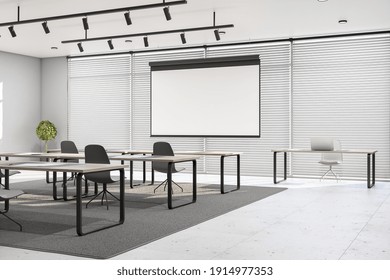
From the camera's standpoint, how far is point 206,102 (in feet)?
34.2

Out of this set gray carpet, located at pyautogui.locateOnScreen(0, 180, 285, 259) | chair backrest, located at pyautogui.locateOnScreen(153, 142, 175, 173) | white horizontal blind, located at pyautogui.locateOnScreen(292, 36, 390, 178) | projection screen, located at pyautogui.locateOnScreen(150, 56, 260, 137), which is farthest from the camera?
projection screen, located at pyautogui.locateOnScreen(150, 56, 260, 137)

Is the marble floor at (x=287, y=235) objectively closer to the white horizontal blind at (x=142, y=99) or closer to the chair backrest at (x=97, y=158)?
the chair backrest at (x=97, y=158)

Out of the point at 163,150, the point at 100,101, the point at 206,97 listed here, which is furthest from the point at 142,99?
the point at 163,150

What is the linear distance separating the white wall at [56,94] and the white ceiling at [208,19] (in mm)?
1995

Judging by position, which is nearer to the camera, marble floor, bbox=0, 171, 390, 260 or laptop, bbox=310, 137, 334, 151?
marble floor, bbox=0, 171, 390, 260

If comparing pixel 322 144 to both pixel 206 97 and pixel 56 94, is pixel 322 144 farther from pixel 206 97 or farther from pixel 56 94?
pixel 56 94

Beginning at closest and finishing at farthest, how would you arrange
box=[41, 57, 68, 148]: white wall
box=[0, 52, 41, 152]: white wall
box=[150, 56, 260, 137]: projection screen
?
box=[150, 56, 260, 137]: projection screen
box=[0, 52, 41, 152]: white wall
box=[41, 57, 68, 148]: white wall

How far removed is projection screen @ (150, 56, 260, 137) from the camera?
9.93m

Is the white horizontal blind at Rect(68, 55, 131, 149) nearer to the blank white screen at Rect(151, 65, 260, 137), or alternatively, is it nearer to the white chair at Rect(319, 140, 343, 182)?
the blank white screen at Rect(151, 65, 260, 137)

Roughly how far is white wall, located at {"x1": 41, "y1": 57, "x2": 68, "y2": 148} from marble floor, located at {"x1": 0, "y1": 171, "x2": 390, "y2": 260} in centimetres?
761

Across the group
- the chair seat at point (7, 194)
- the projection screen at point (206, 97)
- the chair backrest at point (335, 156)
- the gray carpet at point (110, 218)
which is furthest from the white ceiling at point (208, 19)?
the chair seat at point (7, 194)

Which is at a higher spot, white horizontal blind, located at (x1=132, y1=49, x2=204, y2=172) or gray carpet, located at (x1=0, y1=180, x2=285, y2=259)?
white horizontal blind, located at (x1=132, y1=49, x2=204, y2=172)

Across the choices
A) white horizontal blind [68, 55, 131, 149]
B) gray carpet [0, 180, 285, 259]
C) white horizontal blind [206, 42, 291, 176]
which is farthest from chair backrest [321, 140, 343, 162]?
white horizontal blind [68, 55, 131, 149]

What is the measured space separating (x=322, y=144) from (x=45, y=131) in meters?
7.40
